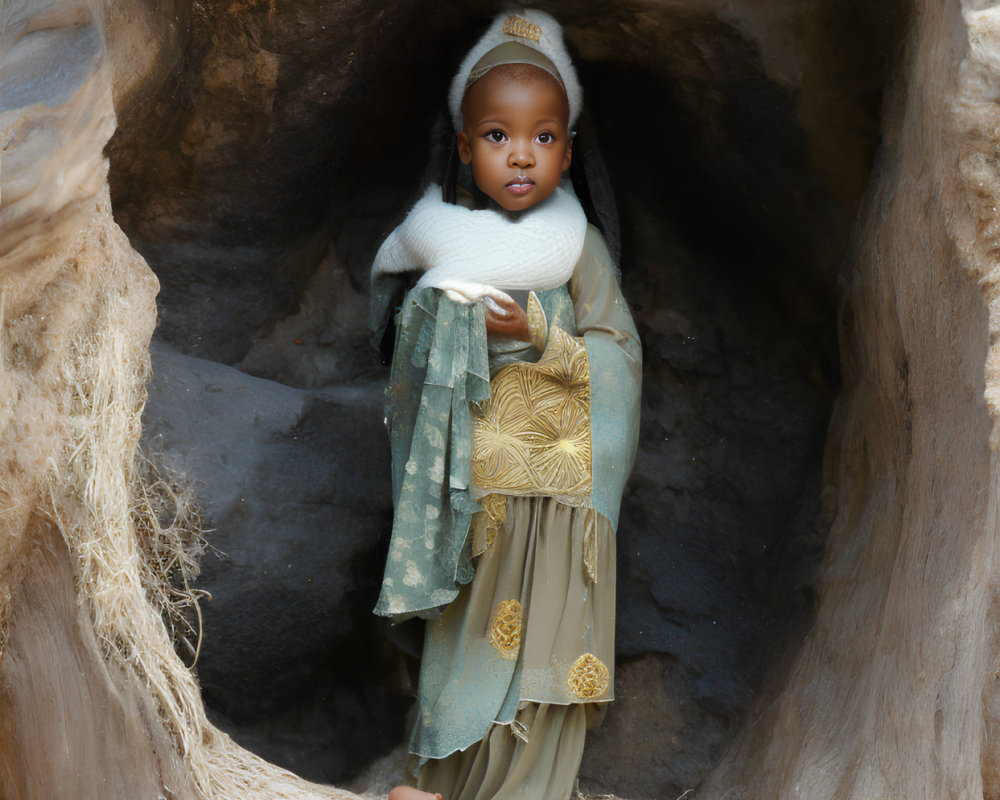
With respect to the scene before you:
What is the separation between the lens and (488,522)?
3.03m

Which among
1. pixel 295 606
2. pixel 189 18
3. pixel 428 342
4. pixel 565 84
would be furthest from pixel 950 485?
pixel 189 18

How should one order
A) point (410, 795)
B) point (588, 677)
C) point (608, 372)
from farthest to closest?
point (608, 372), point (588, 677), point (410, 795)

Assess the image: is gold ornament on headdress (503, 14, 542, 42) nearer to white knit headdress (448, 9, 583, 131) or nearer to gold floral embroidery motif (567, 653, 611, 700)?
white knit headdress (448, 9, 583, 131)

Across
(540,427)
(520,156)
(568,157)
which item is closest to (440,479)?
(540,427)

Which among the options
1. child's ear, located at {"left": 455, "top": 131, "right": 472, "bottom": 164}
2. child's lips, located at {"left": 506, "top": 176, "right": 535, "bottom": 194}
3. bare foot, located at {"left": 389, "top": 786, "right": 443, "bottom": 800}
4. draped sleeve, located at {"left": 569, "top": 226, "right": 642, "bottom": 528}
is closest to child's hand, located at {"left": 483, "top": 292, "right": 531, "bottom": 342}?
draped sleeve, located at {"left": 569, "top": 226, "right": 642, "bottom": 528}

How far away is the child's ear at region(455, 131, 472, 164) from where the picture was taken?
330 cm

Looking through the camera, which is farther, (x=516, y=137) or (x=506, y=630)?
(x=516, y=137)

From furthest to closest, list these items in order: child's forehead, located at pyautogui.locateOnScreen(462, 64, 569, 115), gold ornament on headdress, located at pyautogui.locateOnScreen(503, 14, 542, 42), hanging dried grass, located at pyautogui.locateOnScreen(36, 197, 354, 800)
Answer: gold ornament on headdress, located at pyautogui.locateOnScreen(503, 14, 542, 42), child's forehead, located at pyautogui.locateOnScreen(462, 64, 569, 115), hanging dried grass, located at pyautogui.locateOnScreen(36, 197, 354, 800)

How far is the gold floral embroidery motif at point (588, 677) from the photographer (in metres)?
2.97

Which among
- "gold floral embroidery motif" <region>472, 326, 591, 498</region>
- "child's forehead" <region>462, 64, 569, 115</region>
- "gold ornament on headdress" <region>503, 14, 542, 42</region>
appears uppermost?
"gold ornament on headdress" <region>503, 14, 542, 42</region>

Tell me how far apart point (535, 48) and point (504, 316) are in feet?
2.36

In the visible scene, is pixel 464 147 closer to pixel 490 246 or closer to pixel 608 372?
pixel 490 246

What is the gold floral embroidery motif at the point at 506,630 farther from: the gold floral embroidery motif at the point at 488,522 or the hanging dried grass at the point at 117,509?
the hanging dried grass at the point at 117,509

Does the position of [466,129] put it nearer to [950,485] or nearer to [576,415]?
[576,415]
